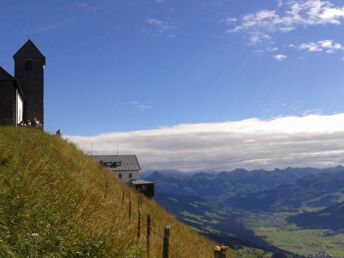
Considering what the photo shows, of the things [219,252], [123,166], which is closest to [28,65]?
[123,166]

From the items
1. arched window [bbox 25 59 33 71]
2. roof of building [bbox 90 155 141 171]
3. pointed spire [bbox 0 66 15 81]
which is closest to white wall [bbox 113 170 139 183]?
roof of building [bbox 90 155 141 171]

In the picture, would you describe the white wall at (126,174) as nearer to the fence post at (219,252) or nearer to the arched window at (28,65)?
the arched window at (28,65)

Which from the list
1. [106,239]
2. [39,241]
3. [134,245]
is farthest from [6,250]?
[134,245]

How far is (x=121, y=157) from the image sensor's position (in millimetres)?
115562

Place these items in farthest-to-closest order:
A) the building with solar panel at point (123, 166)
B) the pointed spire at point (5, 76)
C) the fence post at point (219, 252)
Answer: the building with solar panel at point (123, 166)
the pointed spire at point (5, 76)
the fence post at point (219, 252)

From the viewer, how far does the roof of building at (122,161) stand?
111m

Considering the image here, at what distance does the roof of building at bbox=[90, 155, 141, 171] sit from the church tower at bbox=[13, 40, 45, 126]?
45.4m

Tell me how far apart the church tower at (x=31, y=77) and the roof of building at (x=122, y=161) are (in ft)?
149

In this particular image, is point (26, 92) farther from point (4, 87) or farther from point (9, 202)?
point (9, 202)

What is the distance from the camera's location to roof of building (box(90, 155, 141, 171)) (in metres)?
111

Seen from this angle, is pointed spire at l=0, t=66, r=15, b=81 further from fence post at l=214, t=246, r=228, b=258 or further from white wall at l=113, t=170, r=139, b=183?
white wall at l=113, t=170, r=139, b=183

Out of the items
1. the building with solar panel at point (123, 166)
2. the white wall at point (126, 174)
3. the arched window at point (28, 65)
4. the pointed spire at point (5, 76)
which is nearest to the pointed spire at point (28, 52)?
the arched window at point (28, 65)

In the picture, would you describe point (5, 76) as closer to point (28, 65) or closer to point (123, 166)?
point (28, 65)

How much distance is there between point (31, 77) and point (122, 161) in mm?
50621
